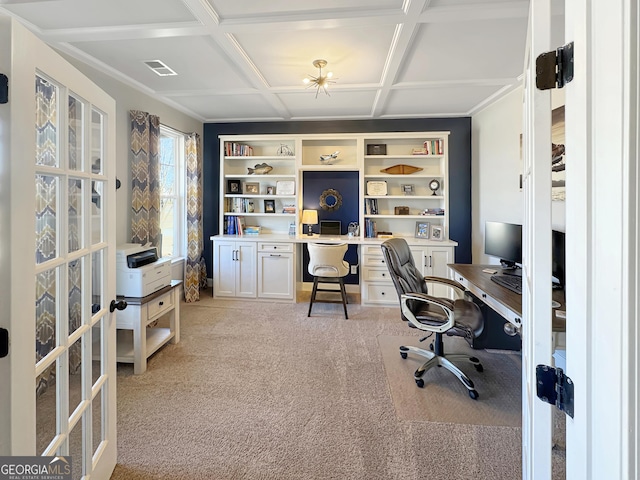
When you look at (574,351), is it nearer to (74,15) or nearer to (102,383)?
(102,383)

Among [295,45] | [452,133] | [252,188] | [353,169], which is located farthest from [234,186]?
[452,133]

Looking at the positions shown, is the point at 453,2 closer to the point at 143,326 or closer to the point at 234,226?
the point at 143,326

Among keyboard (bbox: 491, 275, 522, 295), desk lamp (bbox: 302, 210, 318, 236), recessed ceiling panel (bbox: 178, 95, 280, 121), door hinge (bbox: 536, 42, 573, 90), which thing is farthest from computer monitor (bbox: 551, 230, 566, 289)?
recessed ceiling panel (bbox: 178, 95, 280, 121)

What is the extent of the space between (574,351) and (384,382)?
1.95m

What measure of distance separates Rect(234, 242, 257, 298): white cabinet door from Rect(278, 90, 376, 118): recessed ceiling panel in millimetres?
1898

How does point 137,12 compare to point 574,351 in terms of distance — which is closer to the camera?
point 574,351

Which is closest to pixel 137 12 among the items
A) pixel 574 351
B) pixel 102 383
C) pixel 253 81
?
pixel 253 81

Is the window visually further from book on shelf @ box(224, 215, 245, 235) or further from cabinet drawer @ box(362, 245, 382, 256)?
cabinet drawer @ box(362, 245, 382, 256)

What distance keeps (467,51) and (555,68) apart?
2350mm

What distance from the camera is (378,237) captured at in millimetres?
4480

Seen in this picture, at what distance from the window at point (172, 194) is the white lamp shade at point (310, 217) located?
1.70 meters

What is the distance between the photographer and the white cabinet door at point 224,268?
4.40 metres

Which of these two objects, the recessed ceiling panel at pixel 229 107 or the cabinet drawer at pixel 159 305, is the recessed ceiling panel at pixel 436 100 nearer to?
the recessed ceiling panel at pixel 229 107

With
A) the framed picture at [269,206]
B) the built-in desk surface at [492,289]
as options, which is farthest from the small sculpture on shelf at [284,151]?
the built-in desk surface at [492,289]
